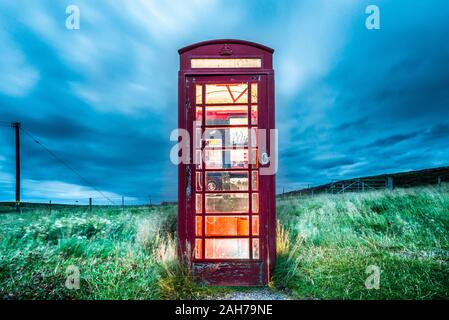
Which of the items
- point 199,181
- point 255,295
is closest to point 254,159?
point 199,181

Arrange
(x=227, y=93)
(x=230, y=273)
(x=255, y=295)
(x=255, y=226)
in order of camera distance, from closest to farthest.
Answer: (x=255, y=295)
(x=230, y=273)
(x=255, y=226)
(x=227, y=93)

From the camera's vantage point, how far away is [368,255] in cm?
549

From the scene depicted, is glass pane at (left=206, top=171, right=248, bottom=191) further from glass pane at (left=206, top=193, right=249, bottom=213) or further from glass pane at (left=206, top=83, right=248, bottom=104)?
glass pane at (left=206, top=83, right=248, bottom=104)

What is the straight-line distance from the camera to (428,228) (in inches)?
277

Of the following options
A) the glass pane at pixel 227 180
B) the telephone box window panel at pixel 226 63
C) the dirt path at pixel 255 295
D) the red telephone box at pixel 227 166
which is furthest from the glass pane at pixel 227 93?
the dirt path at pixel 255 295

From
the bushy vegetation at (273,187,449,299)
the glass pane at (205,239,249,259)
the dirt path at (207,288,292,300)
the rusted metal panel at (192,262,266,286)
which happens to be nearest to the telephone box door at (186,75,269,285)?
the glass pane at (205,239,249,259)

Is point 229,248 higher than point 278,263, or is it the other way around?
point 229,248

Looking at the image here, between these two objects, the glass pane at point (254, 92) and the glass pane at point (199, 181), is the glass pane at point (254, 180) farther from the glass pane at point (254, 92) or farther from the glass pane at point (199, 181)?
the glass pane at point (254, 92)

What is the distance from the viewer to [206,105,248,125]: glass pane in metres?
4.98

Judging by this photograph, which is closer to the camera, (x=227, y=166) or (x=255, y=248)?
(x=255, y=248)

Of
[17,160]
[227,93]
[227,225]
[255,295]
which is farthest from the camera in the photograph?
[17,160]

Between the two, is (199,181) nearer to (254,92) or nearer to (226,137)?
(226,137)

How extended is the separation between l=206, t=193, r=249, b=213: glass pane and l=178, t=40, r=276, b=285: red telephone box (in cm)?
1

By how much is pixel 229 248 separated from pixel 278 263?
77cm
